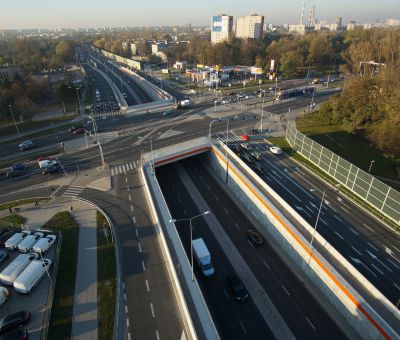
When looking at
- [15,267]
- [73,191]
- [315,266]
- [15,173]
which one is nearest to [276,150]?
[315,266]

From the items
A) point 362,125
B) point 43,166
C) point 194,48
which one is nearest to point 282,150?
point 362,125

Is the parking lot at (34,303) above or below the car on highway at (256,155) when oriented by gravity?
below

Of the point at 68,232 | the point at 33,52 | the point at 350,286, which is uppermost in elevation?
the point at 33,52

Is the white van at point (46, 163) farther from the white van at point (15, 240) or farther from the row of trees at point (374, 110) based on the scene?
the row of trees at point (374, 110)

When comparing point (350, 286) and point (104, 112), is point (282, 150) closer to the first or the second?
point (350, 286)

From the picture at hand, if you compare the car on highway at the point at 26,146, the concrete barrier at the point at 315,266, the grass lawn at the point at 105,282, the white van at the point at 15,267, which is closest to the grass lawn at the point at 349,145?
the concrete barrier at the point at 315,266
